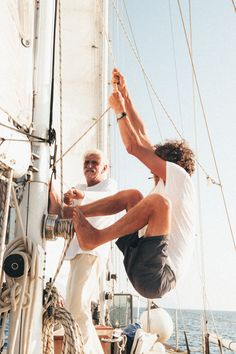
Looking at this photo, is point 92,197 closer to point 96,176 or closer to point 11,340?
point 96,176

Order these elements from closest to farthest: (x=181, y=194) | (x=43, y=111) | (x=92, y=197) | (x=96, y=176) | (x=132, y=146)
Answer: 1. (x=43, y=111)
2. (x=181, y=194)
3. (x=132, y=146)
4. (x=92, y=197)
5. (x=96, y=176)

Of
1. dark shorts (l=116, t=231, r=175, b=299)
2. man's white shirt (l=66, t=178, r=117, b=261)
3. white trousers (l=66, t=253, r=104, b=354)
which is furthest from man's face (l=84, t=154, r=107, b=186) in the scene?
dark shorts (l=116, t=231, r=175, b=299)

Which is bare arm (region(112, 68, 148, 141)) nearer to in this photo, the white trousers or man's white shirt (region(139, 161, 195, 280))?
man's white shirt (region(139, 161, 195, 280))

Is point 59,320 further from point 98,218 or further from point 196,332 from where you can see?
point 196,332

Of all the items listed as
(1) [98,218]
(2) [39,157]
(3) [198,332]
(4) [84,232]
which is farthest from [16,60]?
(3) [198,332]

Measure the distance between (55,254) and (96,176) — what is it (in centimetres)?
95

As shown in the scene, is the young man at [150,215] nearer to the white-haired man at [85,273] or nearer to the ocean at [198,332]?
the white-haired man at [85,273]

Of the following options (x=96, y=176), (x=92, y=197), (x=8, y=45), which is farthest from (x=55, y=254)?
(x=8, y=45)

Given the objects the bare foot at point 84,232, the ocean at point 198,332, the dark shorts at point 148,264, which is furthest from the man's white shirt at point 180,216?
the ocean at point 198,332

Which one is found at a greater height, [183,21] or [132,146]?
[183,21]

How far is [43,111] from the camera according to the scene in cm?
214

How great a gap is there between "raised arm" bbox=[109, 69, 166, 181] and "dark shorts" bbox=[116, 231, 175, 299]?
1.55ft

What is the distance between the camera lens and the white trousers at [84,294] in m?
2.96

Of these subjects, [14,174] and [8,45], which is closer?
[14,174]
